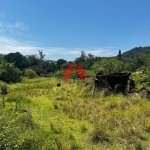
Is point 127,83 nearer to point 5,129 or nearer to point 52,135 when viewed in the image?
point 52,135

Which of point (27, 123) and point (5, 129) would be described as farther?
point (27, 123)

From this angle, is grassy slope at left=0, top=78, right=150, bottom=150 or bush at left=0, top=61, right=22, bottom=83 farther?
bush at left=0, top=61, right=22, bottom=83

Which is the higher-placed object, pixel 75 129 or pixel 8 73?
pixel 8 73

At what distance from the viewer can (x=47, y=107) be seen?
9.20 meters

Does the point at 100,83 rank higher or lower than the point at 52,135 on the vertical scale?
higher

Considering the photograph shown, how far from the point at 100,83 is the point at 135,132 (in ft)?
28.1

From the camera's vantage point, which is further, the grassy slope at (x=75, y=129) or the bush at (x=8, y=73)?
the bush at (x=8, y=73)

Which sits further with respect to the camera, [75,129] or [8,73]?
[8,73]

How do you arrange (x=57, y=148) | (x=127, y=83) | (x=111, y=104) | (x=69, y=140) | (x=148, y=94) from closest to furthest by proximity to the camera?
(x=57, y=148), (x=69, y=140), (x=111, y=104), (x=148, y=94), (x=127, y=83)

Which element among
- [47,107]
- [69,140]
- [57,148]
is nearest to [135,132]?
[69,140]

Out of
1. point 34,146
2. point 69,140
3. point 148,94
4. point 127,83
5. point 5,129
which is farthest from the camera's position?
point 127,83

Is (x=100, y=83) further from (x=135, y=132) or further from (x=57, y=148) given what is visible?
(x=57, y=148)

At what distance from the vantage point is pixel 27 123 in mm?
5637

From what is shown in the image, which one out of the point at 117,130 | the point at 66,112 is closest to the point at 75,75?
the point at 66,112
